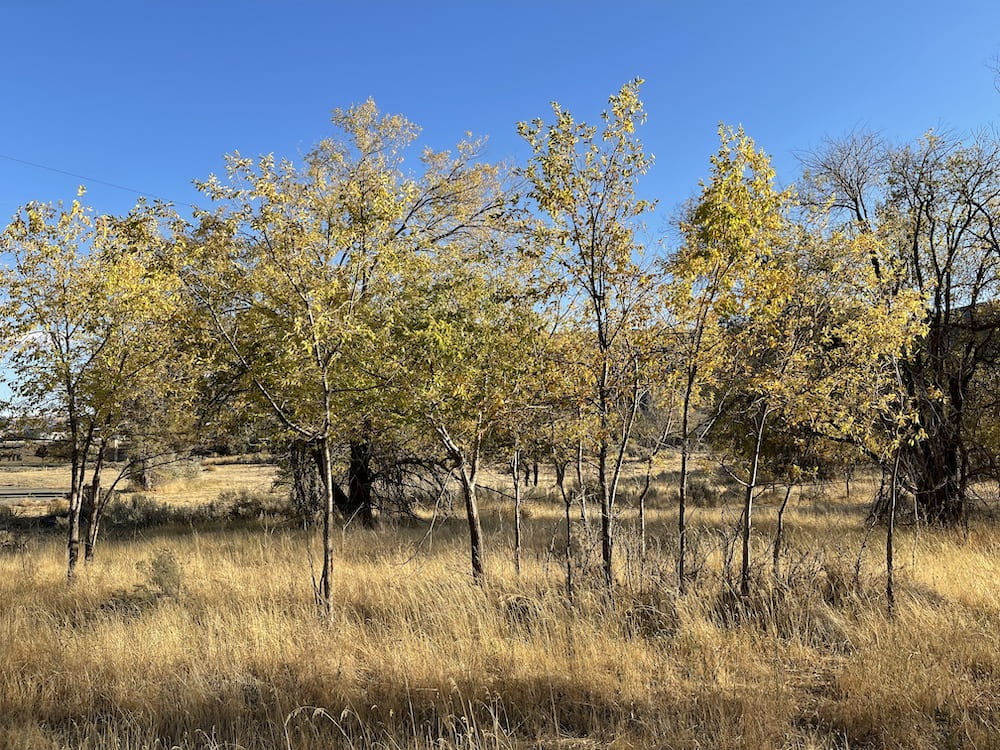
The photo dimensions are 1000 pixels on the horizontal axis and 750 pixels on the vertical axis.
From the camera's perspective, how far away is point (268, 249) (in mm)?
6172

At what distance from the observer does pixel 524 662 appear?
4910 millimetres

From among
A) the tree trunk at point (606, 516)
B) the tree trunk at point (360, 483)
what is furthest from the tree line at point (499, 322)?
the tree trunk at point (360, 483)

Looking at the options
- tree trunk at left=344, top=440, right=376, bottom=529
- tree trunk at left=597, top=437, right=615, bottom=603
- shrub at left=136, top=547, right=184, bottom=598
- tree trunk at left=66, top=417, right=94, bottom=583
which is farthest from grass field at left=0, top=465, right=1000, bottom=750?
tree trunk at left=344, top=440, right=376, bottom=529

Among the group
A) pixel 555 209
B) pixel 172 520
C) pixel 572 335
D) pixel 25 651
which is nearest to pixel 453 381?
pixel 572 335

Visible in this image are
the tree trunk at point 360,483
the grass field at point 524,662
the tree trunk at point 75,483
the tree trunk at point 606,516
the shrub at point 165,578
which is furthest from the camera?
the tree trunk at point 360,483

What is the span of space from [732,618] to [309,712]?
3605mm

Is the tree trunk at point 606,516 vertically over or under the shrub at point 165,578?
over

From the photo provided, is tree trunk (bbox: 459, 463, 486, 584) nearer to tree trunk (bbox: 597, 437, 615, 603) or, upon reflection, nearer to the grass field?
the grass field

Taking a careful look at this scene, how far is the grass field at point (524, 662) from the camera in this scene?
3.91 metres

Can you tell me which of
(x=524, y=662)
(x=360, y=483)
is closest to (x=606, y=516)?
(x=524, y=662)

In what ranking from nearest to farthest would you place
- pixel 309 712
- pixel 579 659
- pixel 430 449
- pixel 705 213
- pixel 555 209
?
pixel 309 712, pixel 579 659, pixel 705 213, pixel 555 209, pixel 430 449

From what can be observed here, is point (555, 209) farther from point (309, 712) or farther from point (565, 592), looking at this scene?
point (309, 712)

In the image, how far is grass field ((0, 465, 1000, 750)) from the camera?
391 cm

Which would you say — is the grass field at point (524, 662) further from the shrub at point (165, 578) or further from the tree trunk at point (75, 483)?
the tree trunk at point (75, 483)
